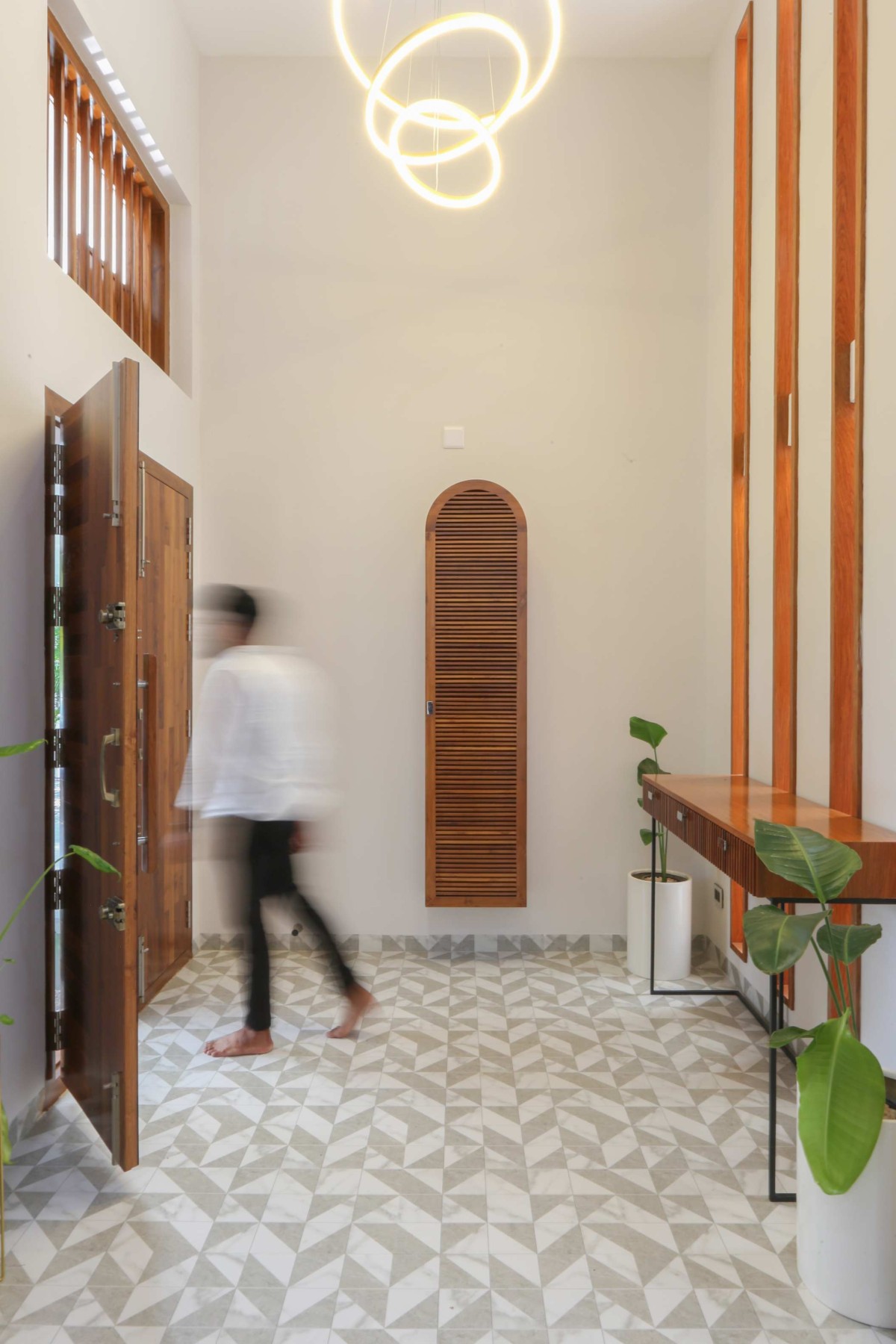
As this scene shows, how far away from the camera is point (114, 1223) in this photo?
235 centimetres

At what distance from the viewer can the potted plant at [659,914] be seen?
13.9 ft

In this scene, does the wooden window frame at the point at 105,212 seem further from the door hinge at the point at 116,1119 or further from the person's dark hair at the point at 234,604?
the door hinge at the point at 116,1119

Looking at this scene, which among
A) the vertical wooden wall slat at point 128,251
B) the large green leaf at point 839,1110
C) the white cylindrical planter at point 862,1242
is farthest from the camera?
the vertical wooden wall slat at point 128,251

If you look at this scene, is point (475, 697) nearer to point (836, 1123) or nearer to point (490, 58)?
point (836, 1123)

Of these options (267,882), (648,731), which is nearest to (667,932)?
(648,731)

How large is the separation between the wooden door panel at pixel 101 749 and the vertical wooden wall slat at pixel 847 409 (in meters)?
2.04

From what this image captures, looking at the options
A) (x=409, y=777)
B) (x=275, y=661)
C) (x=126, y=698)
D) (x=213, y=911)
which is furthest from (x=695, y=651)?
(x=126, y=698)

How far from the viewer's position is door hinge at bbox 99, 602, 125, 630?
7.89 feet

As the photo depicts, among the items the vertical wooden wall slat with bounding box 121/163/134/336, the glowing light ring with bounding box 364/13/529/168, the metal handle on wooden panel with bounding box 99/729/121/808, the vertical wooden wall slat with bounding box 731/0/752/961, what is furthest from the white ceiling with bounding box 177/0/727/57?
the metal handle on wooden panel with bounding box 99/729/121/808

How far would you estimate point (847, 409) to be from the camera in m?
3.02

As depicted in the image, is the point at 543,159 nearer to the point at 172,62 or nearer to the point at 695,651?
the point at 172,62

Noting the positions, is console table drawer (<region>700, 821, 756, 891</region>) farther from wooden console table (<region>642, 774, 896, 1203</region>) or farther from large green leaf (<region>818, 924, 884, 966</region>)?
large green leaf (<region>818, 924, 884, 966</region>)

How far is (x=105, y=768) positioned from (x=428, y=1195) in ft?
4.56

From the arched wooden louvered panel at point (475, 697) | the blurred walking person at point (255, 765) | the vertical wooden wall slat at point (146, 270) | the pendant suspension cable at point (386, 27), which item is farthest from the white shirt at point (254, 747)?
the pendant suspension cable at point (386, 27)
